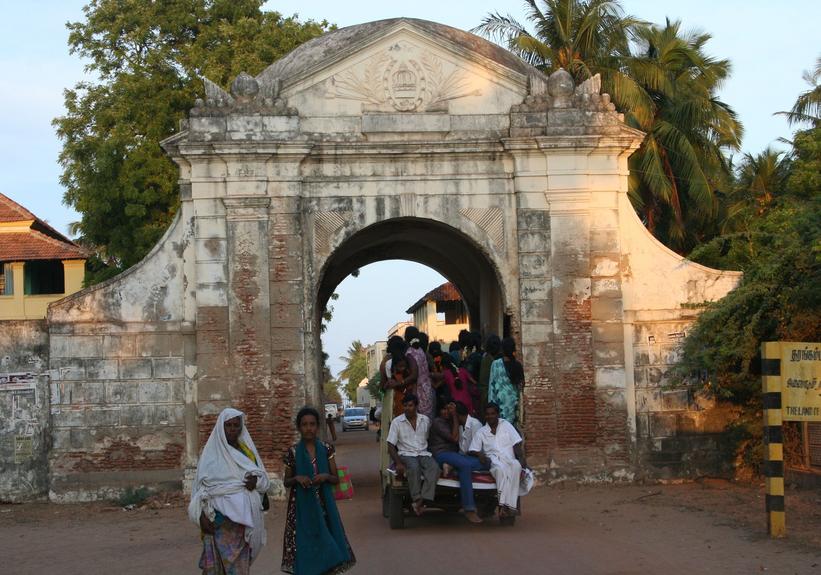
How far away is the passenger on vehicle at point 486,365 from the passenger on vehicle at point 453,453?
1.68 m

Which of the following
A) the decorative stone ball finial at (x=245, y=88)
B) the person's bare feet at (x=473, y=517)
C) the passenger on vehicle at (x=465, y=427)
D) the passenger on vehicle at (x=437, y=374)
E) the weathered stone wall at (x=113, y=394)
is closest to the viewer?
the person's bare feet at (x=473, y=517)

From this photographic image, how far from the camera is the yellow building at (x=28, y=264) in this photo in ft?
117

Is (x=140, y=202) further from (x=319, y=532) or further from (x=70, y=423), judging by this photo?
(x=319, y=532)

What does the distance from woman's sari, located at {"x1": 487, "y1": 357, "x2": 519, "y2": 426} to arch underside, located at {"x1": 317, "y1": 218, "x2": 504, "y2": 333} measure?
176 inches

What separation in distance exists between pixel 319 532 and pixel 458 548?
2.86 m

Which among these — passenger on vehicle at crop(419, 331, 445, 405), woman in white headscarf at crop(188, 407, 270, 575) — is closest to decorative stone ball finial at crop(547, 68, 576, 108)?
passenger on vehicle at crop(419, 331, 445, 405)

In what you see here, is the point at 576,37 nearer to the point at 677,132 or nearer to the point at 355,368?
the point at 677,132

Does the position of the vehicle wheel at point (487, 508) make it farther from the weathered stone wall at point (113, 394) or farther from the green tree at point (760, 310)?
the weathered stone wall at point (113, 394)

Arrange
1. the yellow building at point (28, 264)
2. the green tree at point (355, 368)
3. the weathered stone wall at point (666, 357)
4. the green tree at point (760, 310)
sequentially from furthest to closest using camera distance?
the green tree at point (355, 368) → the yellow building at point (28, 264) → the weathered stone wall at point (666, 357) → the green tree at point (760, 310)

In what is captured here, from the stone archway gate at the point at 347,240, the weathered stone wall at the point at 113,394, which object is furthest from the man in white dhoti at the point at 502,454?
the weathered stone wall at the point at 113,394

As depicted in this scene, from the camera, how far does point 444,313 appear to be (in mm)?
54531

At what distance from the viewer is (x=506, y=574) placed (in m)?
9.35

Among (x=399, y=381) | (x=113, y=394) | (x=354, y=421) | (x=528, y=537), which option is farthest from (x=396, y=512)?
(x=354, y=421)

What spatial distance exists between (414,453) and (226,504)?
428 cm
